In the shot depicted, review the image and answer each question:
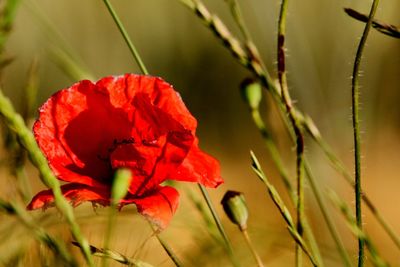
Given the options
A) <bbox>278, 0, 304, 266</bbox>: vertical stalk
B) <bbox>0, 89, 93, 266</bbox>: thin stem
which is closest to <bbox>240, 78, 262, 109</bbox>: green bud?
<bbox>278, 0, 304, 266</bbox>: vertical stalk

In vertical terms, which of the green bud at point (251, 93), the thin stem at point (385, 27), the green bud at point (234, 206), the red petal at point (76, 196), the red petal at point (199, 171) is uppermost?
the red petal at point (76, 196)

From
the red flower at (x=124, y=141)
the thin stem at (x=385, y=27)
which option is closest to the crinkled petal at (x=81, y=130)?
the red flower at (x=124, y=141)

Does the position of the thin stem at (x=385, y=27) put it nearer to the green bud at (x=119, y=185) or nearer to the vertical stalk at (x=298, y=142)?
the vertical stalk at (x=298, y=142)

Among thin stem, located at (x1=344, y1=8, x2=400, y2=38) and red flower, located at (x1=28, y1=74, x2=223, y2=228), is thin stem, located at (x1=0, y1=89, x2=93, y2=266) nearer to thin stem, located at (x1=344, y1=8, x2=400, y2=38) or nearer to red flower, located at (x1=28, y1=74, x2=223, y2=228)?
red flower, located at (x1=28, y1=74, x2=223, y2=228)

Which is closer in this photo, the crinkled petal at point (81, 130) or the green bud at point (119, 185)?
the green bud at point (119, 185)

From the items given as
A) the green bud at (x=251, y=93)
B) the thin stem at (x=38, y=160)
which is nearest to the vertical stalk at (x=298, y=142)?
the green bud at (x=251, y=93)

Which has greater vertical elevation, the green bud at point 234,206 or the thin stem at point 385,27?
the thin stem at point 385,27
